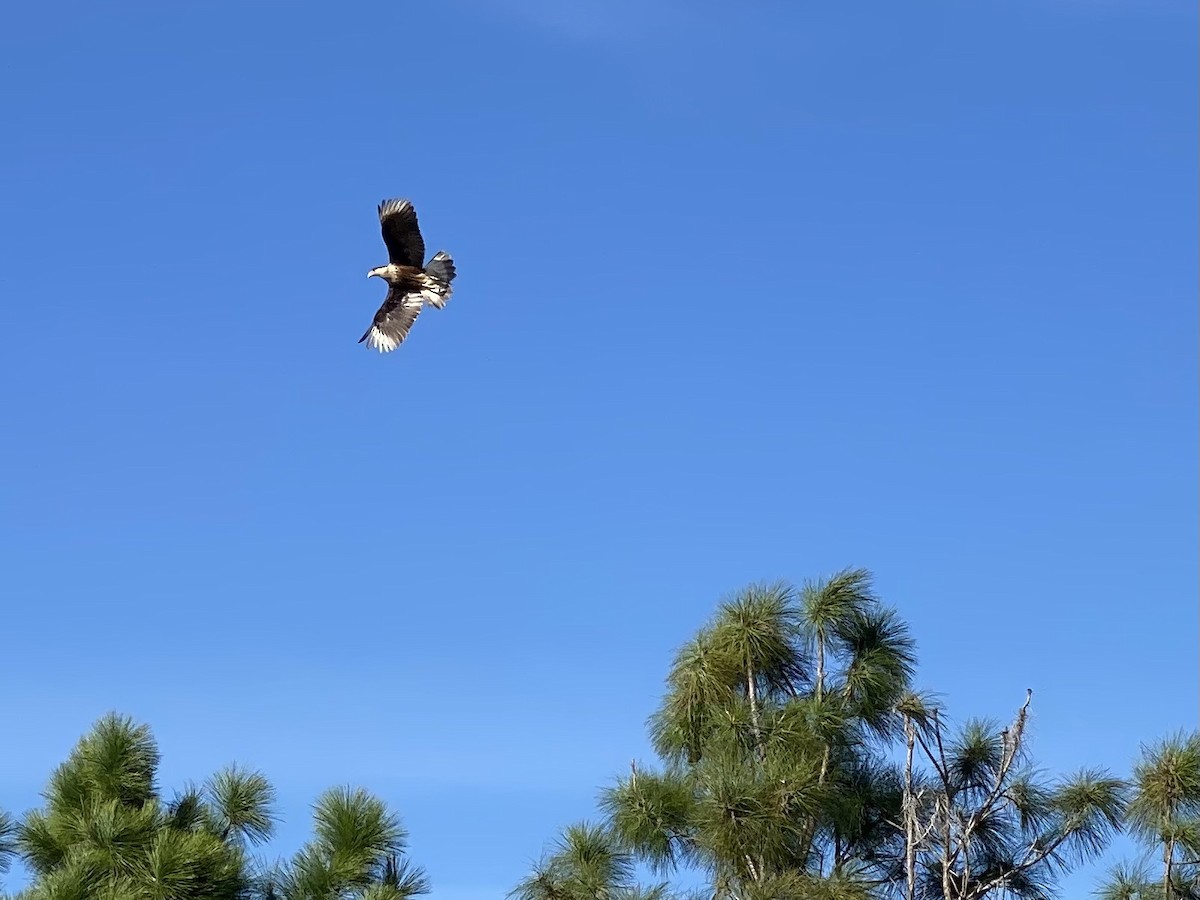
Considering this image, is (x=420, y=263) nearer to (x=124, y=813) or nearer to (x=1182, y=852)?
(x=124, y=813)

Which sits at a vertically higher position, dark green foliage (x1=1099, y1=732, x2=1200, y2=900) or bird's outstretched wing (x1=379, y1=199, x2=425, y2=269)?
bird's outstretched wing (x1=379, y1=199, x2=425, y2=269)

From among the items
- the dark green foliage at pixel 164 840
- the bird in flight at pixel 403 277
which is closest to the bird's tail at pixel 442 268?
the bird in flight at pixel 403 277

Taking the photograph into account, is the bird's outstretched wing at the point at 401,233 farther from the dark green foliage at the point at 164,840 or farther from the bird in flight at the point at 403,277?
the dark green foliage at the point at 164,840

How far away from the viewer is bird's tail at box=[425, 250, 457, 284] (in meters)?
21.5

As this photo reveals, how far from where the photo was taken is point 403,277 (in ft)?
70.6

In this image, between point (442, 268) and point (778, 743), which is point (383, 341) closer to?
point (442, 268)

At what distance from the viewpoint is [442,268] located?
846 inches

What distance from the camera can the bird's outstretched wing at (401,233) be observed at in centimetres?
2114

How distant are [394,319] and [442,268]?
765mm

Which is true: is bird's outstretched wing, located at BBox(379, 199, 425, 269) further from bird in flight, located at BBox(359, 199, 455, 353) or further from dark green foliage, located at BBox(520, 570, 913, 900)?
dark green foliage, located at BBox(520, 570, 913, 900)

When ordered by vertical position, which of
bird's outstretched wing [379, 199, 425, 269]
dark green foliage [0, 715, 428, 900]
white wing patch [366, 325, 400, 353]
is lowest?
dark green foliage [0, 715, 428, 900]

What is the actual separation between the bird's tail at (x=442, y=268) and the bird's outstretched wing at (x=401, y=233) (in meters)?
0.11

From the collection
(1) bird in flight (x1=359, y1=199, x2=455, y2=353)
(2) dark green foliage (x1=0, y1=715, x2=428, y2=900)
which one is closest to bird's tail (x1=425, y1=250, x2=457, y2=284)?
(1) bird in flight (x1=359, y1=199, x2=455, y2=353)

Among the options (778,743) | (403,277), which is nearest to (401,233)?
(403,277)
